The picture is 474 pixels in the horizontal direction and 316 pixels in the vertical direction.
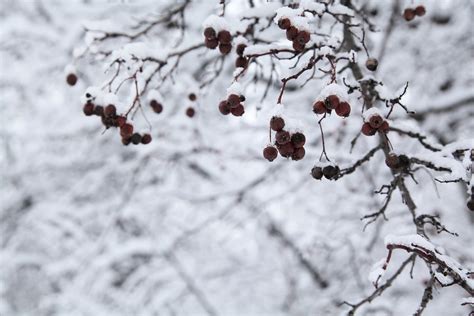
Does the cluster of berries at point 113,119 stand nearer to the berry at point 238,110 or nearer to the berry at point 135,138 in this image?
the berry at point 135,138

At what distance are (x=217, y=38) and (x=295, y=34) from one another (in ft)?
1.44

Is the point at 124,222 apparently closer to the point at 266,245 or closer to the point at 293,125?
the point at 266,245

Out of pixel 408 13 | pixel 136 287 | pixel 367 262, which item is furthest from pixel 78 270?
pixel 408 13

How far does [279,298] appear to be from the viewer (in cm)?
740

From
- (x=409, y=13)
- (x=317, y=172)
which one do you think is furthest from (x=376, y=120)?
(x=409, y=13)

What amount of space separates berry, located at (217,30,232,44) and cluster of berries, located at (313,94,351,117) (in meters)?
0.56

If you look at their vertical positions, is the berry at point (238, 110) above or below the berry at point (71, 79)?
below

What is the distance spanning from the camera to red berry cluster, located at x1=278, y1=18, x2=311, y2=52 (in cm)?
153

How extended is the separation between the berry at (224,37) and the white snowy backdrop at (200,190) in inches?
99.9

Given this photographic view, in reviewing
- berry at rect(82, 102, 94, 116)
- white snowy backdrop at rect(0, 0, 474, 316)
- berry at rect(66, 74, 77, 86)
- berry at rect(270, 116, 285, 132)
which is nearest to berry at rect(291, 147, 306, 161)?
berry at rect(270, 116, 285, 132)

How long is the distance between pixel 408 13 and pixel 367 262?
11.5 ft

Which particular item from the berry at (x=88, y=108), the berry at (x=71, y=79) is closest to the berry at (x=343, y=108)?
the berry at (x=88, y=108)

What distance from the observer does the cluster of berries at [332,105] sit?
148 centimetres

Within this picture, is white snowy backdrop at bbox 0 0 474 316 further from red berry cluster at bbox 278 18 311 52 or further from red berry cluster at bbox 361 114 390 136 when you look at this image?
red berry cluster at bbox 278 18 311 52
